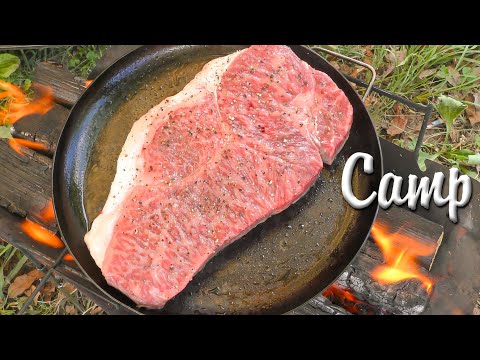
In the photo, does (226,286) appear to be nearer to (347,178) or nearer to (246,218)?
(246,218)

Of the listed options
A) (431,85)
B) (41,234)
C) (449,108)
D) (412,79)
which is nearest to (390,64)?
(412,79)

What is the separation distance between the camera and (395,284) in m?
2.78

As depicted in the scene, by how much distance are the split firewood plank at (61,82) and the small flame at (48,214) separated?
770 millimetres

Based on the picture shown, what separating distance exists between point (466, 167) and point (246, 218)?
205cm

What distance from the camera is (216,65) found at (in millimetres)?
2883

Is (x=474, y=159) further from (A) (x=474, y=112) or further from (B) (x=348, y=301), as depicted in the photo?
(B) (x=348, y=301)

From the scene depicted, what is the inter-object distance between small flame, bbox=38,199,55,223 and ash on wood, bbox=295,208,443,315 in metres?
1.68

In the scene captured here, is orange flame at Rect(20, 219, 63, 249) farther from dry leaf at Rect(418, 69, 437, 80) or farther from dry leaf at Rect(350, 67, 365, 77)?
dry leaf at Rect(418, 69, 437, 80)

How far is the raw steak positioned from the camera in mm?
2436

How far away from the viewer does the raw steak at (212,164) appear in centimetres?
244

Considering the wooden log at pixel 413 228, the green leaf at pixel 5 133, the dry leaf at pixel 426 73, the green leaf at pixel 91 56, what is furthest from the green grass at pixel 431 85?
the green leaf at pixel 5 133

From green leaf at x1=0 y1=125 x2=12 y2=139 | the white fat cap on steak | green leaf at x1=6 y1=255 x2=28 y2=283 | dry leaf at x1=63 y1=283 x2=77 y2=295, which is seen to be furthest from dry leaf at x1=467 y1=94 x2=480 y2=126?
green leaf at x1=6 y1=255 x2=28 y2=283

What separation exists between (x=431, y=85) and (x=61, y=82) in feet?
9.62

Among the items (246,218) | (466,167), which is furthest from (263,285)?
(466,167)
